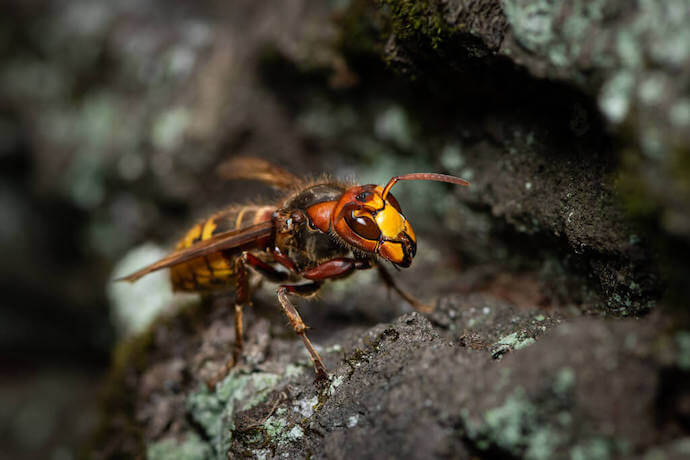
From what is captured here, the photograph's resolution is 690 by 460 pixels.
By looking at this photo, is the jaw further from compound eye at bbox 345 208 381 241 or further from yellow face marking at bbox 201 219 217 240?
yellow face marking at bbox 201 219 217 240

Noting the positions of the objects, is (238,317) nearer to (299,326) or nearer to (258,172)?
(299,326)

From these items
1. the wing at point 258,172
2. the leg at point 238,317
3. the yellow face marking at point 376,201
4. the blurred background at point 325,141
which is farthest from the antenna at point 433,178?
the wing at point 258,172

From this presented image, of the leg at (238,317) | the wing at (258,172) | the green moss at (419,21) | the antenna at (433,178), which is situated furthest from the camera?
the wing at (258,172)

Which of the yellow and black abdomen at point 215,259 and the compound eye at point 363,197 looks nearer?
the compound eye at point 363,197

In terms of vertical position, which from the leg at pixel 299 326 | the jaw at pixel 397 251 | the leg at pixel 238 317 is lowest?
the leg at pixel 238 317

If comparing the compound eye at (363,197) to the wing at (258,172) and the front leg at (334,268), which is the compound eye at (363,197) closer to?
the front leg at (334,268)

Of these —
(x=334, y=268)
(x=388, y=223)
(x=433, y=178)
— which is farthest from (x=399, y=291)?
(x=433, y=178)

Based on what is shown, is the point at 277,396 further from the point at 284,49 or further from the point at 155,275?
the point at 284,49

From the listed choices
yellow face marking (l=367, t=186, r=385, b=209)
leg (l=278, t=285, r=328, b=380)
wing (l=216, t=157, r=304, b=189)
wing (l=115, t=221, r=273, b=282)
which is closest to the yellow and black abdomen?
wing (l=115, t=221, r=273, b=282)
